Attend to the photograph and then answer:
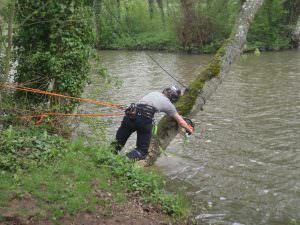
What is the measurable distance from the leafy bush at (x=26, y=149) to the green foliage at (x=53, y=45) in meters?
2.23

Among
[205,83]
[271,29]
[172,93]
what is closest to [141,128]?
[172,93]

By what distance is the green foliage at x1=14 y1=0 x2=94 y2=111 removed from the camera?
10.3m

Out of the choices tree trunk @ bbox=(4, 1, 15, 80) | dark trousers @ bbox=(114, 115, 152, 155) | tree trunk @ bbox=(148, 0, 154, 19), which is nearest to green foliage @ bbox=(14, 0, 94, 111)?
tree trunk @ bbox=(4, 1, 15, 80)

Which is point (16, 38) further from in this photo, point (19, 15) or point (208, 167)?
point (208, 167)

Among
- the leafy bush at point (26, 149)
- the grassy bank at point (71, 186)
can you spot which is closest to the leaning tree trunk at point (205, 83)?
the grassy bank at point (71, 186)

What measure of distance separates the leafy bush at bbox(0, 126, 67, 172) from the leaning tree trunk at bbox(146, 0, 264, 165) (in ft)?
6.66

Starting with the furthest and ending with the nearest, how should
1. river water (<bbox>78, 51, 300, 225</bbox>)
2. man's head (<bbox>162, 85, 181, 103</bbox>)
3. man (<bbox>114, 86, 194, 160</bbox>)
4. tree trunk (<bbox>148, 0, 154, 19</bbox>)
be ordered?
tree trunk (<bbox>148, 0, 154, 19</bbox>)
man's head (<bbox>162, 85, 181, 103</bbox>)
man (<bbox>114, 86, 194, 160</bbox>)
river water (<bbox>78, 51, 300, 225</bbox>)

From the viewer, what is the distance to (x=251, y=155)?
11.8m

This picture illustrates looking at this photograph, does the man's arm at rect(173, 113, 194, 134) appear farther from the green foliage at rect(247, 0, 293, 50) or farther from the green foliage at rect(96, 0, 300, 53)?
the green foliage at rect(247, 0, 293, 50)

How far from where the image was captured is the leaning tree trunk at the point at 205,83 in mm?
9717

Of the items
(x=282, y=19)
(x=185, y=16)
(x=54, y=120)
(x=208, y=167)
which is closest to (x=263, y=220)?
(x=208, y=167)

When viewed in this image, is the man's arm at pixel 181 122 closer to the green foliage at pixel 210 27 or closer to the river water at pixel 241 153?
the river water at pixel 241 153

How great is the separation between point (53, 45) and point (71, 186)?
439 cm

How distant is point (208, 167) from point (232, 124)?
4182 millimetres
